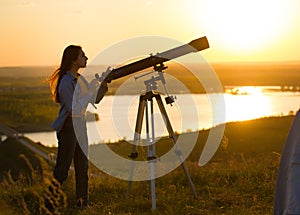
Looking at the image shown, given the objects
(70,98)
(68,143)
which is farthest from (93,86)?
(68,143)

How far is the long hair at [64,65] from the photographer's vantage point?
21.2 feet

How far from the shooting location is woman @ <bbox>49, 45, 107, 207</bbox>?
6.30 m

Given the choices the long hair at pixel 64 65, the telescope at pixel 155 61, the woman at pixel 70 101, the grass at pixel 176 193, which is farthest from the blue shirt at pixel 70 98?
the grass at pixel 176 193

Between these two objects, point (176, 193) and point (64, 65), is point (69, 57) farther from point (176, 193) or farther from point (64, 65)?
point (176, 193)

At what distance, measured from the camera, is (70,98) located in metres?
6.26

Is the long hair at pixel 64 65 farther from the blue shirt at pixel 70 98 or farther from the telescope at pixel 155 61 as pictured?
the telescope at pixel 155 61

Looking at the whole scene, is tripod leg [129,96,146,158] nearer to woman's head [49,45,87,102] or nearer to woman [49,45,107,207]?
woman [49,45,107,207]

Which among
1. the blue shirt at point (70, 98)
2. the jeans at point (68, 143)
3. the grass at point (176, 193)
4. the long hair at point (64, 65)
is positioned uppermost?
the long hair at point (64, 65)

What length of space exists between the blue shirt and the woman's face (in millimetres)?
190

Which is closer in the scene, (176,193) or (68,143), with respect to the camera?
(68,143)

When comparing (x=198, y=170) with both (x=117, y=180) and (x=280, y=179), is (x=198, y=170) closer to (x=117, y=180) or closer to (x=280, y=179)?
(x=117, y=180)

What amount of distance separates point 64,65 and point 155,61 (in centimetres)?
113

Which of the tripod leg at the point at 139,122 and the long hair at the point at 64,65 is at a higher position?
the long hair at the point at 64,65

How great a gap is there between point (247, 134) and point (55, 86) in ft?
56.2
